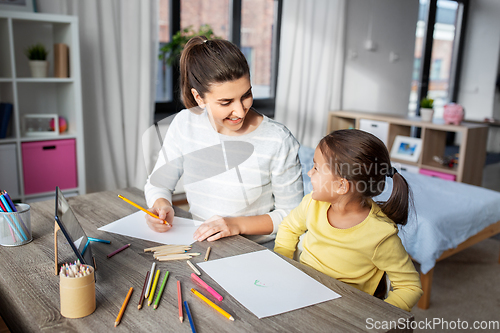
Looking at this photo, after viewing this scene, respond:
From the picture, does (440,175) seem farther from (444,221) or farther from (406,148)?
(444,221)

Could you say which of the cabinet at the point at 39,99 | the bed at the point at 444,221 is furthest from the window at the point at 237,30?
the bed at the point at 444,221

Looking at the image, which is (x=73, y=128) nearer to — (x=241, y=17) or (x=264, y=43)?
(x=241, y=17)

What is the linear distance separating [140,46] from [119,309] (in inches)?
94.5

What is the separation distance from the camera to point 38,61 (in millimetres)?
2254

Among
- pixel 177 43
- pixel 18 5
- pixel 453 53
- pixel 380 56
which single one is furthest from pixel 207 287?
pixel 453 53

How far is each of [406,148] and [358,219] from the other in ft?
8.53

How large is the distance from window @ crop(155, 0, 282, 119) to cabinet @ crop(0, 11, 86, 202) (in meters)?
0.75

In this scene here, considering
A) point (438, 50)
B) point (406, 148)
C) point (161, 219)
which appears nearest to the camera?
point (161, 219)

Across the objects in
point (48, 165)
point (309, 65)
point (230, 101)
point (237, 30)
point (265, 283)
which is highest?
point (237, 30)

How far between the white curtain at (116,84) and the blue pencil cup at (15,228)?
73.1 inches

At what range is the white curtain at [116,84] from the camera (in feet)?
8.61

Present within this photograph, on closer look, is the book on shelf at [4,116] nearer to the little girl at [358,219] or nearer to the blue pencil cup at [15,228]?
the blue pencil cup at [15,228]

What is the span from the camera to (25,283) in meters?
0.80

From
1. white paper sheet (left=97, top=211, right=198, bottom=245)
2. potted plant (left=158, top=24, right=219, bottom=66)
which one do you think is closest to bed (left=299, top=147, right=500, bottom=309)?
white paper sheet (left=97, top=211, right=198, bottom=245)
